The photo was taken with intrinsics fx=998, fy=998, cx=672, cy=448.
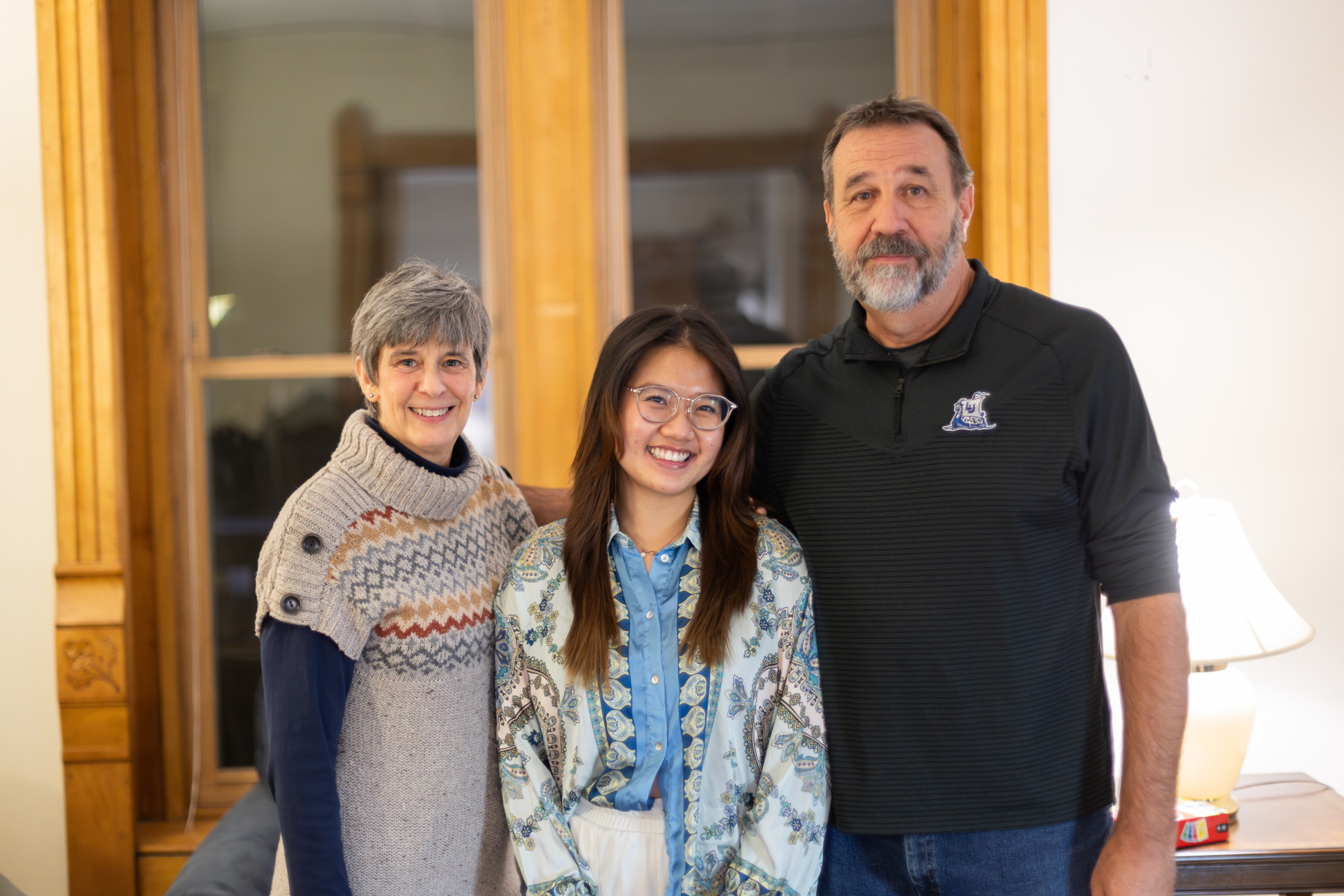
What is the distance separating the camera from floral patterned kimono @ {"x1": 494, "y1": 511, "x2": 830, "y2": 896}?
4.54ft

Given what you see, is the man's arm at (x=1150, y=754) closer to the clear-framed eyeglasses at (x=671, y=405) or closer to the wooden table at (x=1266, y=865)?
the wooden table at (x=1266, y=865)

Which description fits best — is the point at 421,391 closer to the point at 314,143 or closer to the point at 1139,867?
the point at 1139,867

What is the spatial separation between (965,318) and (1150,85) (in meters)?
1.22

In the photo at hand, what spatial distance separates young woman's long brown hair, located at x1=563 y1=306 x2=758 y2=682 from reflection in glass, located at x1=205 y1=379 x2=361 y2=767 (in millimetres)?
1467

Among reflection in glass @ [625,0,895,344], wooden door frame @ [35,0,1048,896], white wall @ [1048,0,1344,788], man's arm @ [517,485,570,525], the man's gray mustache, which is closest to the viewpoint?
the man's gray mustache

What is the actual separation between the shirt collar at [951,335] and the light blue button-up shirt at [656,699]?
0.47m

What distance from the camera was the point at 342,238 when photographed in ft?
8.98

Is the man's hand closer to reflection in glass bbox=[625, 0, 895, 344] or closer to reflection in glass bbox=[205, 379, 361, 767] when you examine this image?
reflection in glass bbox=[625, 0, 895, 344]

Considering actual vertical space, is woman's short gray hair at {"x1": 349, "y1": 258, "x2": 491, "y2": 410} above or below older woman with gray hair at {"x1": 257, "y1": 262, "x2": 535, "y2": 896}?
above

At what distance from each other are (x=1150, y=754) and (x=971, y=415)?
0.55 metres

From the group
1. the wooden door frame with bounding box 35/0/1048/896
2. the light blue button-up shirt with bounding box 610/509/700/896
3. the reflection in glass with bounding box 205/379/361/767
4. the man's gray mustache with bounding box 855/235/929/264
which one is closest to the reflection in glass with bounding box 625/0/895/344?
the wooden door frame with bounding box 35/0/1048/896

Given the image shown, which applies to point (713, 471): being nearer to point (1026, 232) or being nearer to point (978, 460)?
point (978, 460)

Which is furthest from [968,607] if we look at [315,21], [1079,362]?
[315,21]

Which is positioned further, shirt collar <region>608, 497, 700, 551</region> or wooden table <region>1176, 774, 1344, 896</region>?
wooden table <region>1176, 774, 1344, 896</region>
